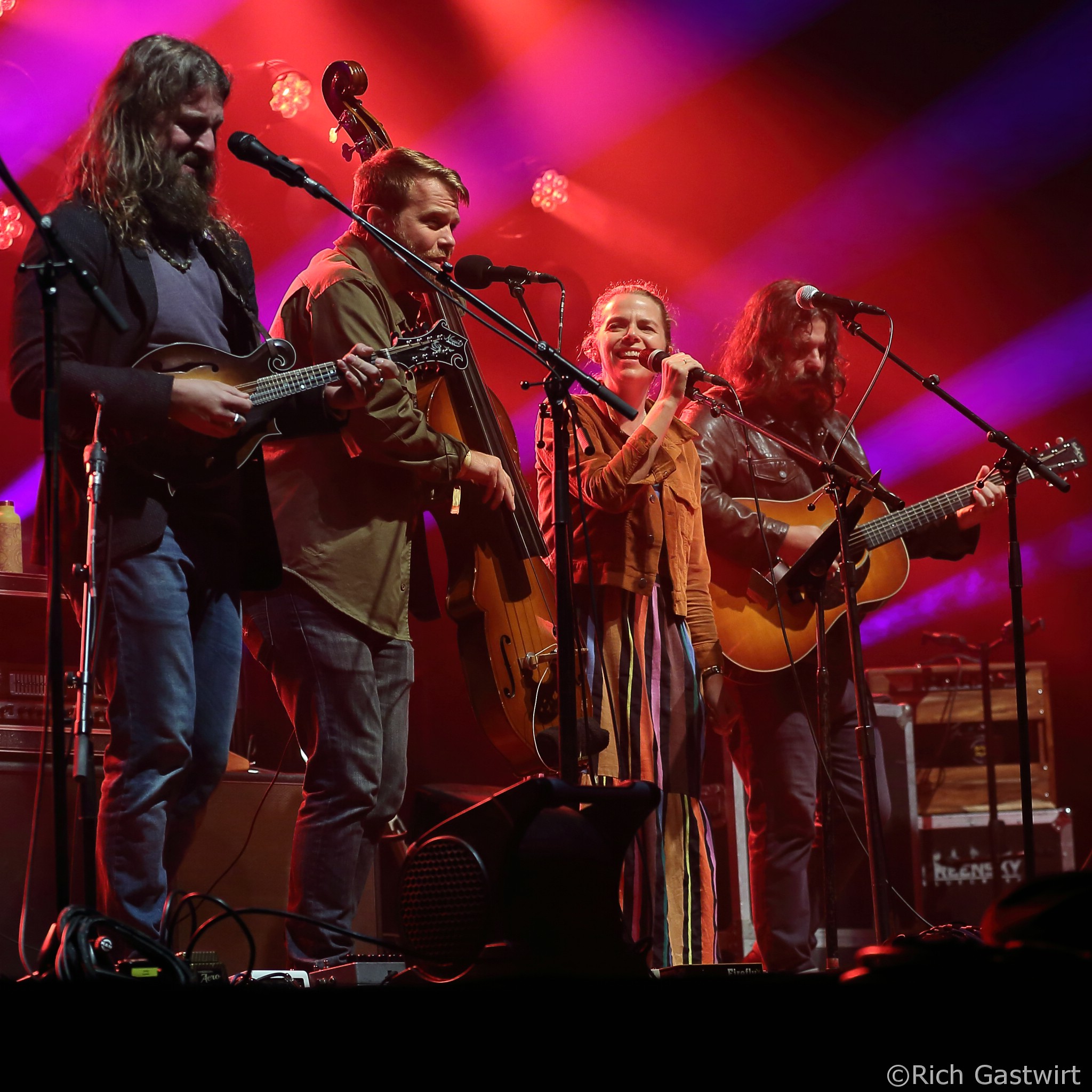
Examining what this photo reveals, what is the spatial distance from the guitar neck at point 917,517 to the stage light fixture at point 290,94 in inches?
128

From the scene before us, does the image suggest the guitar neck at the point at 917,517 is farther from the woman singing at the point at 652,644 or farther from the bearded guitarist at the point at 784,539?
the woman singing at the point at 652,644

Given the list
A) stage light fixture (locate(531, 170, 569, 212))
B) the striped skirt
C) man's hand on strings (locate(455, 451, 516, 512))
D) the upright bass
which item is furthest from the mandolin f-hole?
stage light fixture (locate(531, 170, 569, 212))

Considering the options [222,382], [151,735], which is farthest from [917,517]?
[151,735]

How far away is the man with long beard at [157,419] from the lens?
8.35ft

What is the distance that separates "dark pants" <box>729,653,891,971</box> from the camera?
3990mm

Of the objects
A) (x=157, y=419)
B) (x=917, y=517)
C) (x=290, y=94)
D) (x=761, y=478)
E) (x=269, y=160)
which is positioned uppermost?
(x=290, y=94)

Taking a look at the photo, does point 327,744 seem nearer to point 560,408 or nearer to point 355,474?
point 355,474

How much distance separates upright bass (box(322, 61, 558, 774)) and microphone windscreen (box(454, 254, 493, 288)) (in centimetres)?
13

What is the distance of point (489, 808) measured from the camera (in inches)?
86.9

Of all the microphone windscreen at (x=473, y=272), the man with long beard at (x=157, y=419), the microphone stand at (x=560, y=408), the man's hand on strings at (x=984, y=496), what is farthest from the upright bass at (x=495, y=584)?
the man's hand on strings at (x=984, y=496)

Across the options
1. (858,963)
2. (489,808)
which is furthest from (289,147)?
(858,963)

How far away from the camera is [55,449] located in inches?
86.4

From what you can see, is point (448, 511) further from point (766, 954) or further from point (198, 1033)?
point (198, 1033)

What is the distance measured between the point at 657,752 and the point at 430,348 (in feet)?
4.43
